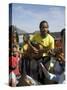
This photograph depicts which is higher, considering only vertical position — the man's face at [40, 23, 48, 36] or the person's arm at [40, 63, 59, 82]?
the man's face at [40, 23, 48, 36]

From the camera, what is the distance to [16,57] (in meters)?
1.52

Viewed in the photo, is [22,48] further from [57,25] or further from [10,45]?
[57,25]

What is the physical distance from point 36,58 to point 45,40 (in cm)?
13

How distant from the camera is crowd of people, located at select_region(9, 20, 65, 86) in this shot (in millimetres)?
1516

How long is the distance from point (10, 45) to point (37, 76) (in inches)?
10.5

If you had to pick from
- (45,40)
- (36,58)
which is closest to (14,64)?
(36,58)

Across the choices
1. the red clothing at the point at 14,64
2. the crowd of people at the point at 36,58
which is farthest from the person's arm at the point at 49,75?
the red clothing at the point at 14,64

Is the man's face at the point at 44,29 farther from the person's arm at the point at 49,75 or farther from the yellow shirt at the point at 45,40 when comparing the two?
the person's arm at the point at 49,75

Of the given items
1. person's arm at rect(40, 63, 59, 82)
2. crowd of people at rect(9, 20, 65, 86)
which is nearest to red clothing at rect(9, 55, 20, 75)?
crowd of people at rect(9, 20, 65, 86)

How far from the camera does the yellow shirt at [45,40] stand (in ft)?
5.13

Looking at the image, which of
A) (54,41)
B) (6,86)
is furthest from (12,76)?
(54,41)

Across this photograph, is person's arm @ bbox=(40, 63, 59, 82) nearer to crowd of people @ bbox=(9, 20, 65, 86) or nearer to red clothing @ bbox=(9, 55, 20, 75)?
crowd of people @ bbox=(9, 20, 65, 86)

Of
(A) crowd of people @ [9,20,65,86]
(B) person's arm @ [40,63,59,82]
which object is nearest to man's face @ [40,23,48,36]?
(A) crowd of people @ [9,20,65,86]

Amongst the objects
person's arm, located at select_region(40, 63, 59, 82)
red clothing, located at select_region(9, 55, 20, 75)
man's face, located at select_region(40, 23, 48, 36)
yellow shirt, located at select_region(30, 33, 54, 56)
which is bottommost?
person's arm, located at select_region(40, 63, 59, 82)
